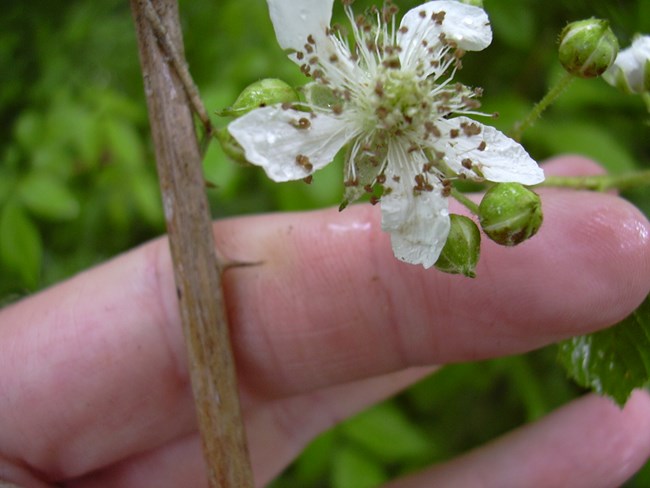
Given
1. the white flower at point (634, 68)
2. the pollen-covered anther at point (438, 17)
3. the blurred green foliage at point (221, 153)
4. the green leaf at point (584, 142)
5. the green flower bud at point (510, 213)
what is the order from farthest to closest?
the green leaf at point (584, 142), the blurred green foliage at point (221, 153), the white flower at point (634, 68), the pollen-covered anther at point (438, 17), the green flower bud at point (510, 213)

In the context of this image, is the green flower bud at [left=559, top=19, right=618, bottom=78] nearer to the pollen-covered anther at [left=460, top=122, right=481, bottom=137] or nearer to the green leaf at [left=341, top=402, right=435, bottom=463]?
the pollen-covered anther at [left=460, top=122, right=481, bottom=137]

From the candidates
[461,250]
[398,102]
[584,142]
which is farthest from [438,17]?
[584,142]

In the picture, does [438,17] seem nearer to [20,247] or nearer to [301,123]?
[301,123]

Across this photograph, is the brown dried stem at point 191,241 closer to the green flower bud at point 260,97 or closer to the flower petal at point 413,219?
the green flower bud at point 260,97

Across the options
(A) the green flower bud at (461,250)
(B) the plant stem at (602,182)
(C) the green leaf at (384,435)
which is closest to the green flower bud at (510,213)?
(A) the green flower bud at (461,250)

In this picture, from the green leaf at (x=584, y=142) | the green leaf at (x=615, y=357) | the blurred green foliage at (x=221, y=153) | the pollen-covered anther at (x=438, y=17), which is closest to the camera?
the pollen-covered anther at (x=438, y=17)

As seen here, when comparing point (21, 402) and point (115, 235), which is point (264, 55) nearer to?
point (115, 235)

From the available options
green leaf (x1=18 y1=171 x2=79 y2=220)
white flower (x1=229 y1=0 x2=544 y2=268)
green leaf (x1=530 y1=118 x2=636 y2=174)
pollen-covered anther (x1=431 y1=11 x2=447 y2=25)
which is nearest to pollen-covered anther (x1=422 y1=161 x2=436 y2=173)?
white flower (x1=229 y1=0 x2=544 y2=268)
